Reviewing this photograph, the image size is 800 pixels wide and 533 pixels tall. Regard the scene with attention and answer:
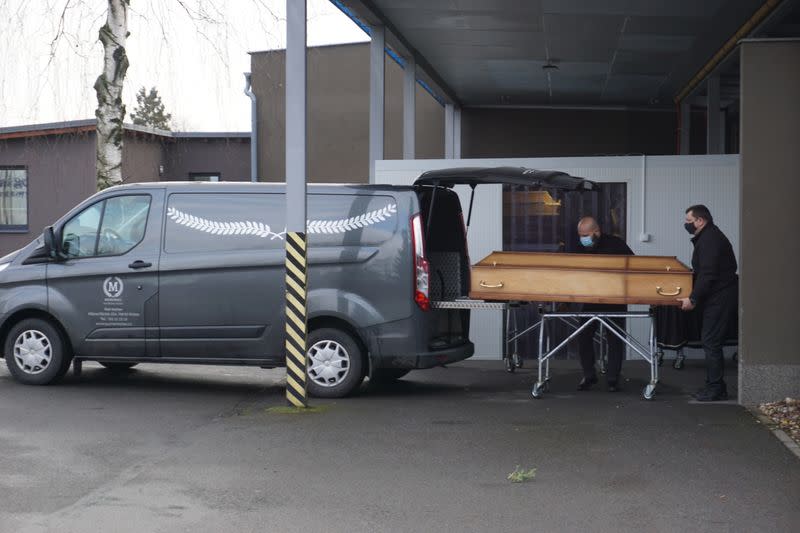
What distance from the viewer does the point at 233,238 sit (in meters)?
10.8

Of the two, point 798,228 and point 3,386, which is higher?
point 798,228

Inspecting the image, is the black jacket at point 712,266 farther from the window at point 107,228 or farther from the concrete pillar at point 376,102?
the concrete pillar at point 376,102

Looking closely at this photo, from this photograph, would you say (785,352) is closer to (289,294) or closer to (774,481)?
(774,481)

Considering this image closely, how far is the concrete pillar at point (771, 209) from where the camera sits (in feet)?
32.3

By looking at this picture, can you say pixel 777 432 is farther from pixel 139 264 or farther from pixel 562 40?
pixel 562 40

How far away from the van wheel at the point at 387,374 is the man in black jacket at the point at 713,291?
3.20m

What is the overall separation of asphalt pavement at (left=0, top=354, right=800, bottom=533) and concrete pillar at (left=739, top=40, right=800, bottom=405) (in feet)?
2.33

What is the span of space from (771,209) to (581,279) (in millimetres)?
1812

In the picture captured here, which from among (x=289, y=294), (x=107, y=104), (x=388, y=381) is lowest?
(x=388, y=381)

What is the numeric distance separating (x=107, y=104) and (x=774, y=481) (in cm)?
1210

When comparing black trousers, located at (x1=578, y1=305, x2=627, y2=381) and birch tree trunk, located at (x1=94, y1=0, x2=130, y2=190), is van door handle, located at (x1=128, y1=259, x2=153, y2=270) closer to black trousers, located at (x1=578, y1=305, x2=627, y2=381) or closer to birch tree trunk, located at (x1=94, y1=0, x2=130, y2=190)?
black trousers, located at (x1=578, y1=305, x2=627, y2=381)

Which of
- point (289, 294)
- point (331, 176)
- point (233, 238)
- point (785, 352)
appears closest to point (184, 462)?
point (289, 294)

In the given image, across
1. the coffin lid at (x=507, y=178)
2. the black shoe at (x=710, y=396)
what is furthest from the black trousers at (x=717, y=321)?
the coffin lid at (x=507, y=178)

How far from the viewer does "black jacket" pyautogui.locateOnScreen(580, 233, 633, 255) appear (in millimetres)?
11289
